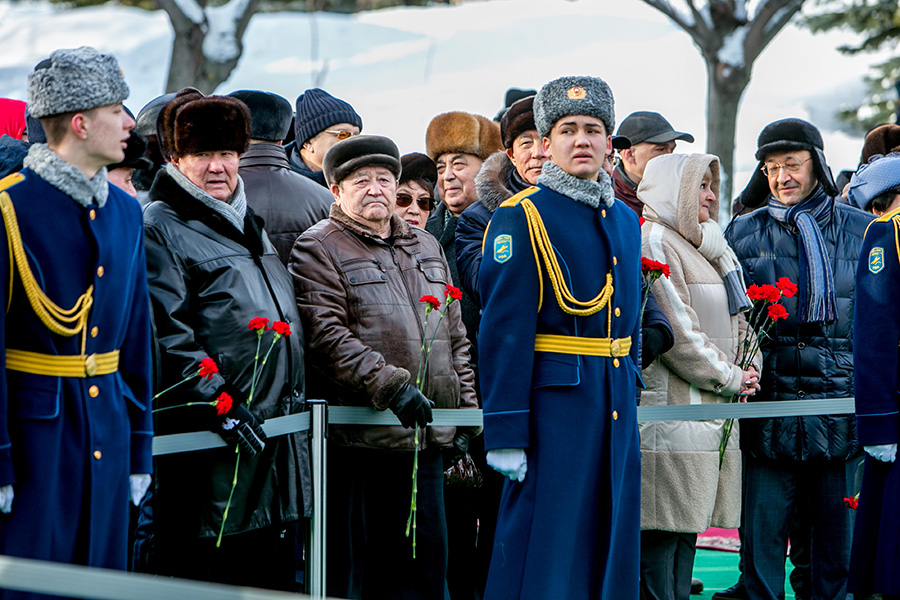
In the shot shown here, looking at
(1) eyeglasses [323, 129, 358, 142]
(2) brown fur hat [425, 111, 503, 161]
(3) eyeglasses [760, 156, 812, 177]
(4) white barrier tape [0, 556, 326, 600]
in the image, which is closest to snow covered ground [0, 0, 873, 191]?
(2) brown fur hat [425, 111, 503, 161]

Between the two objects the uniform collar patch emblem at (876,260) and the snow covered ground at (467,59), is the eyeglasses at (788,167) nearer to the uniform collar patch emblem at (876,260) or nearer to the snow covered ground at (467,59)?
the uniform collar patch emblem at (876,260)

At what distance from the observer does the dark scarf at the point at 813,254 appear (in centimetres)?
593

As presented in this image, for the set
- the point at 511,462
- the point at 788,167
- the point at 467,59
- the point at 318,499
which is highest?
the point at 467,59

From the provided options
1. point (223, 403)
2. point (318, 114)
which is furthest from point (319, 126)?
point (223, 403)

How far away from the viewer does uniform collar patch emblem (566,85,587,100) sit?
4371 millimetres

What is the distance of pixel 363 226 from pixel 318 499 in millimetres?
1146

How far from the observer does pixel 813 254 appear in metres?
6.00

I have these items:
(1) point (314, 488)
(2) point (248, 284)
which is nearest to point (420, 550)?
(1) point (314, 488)

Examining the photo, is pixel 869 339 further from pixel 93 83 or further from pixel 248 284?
pixel 93 83

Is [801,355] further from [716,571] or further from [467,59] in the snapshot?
[467,59]

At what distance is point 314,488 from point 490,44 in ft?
79.5

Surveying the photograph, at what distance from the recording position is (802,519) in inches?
244

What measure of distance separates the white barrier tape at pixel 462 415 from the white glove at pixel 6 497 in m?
0.87

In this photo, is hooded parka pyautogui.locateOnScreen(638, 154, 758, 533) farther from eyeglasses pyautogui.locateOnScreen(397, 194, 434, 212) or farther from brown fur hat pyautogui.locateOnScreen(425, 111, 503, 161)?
eyeglasses pyautogui.locateOnScreen(397, 194, 434, 212)
